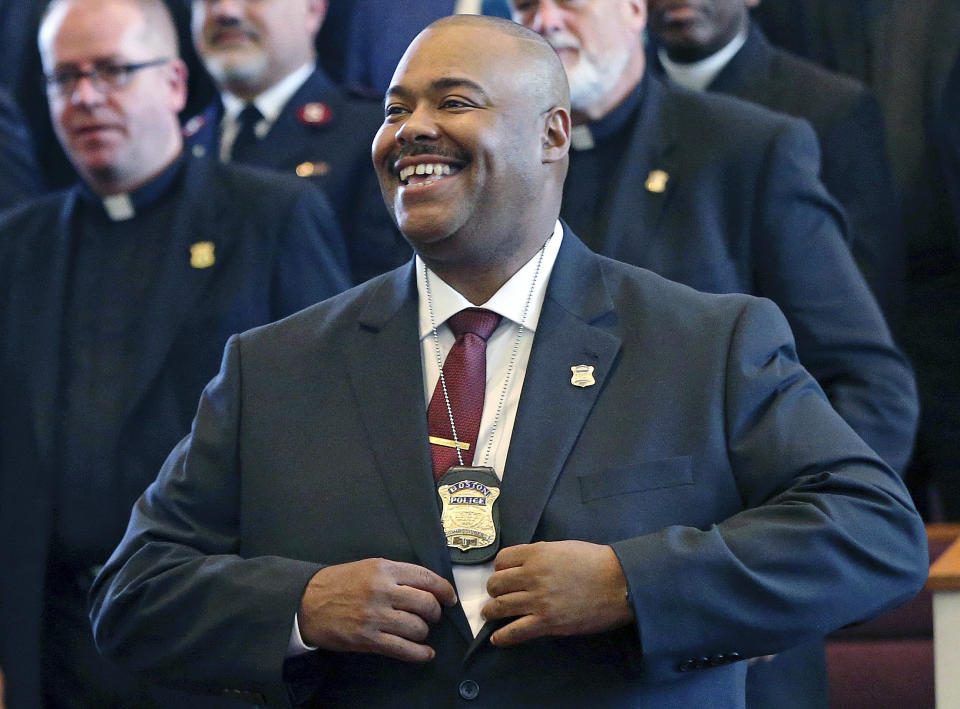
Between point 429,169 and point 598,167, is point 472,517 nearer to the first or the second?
point 429,169

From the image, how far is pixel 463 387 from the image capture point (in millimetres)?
2219

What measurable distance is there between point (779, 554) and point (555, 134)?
803 millimetres

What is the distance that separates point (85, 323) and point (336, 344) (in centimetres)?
151

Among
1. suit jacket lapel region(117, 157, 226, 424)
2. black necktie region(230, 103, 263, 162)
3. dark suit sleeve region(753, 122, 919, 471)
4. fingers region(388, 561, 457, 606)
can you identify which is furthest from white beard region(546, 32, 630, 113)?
fingers region(388, 561, 457, 606)

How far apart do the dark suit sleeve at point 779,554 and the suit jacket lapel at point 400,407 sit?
0.90ft

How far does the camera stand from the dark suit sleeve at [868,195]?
12.2ft

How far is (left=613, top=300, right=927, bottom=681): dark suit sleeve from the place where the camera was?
193 centimetres

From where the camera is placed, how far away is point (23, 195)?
14.5 feet

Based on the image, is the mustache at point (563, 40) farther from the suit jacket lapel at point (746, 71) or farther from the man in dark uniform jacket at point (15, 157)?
the man in dark uniform jacket at point (15, 157)

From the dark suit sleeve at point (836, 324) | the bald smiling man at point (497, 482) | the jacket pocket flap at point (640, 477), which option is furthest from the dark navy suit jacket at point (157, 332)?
the jacket pocket flap at point (640, 477)

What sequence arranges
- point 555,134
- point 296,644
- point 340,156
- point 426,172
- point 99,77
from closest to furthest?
point 296,644 → point 426,172 → point 555,134 → point 99,77 → point 340,156

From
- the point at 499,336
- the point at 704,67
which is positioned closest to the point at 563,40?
the point at 704,67

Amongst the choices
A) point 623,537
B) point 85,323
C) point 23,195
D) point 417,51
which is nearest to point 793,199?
point 417,51

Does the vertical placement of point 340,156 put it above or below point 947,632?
above
